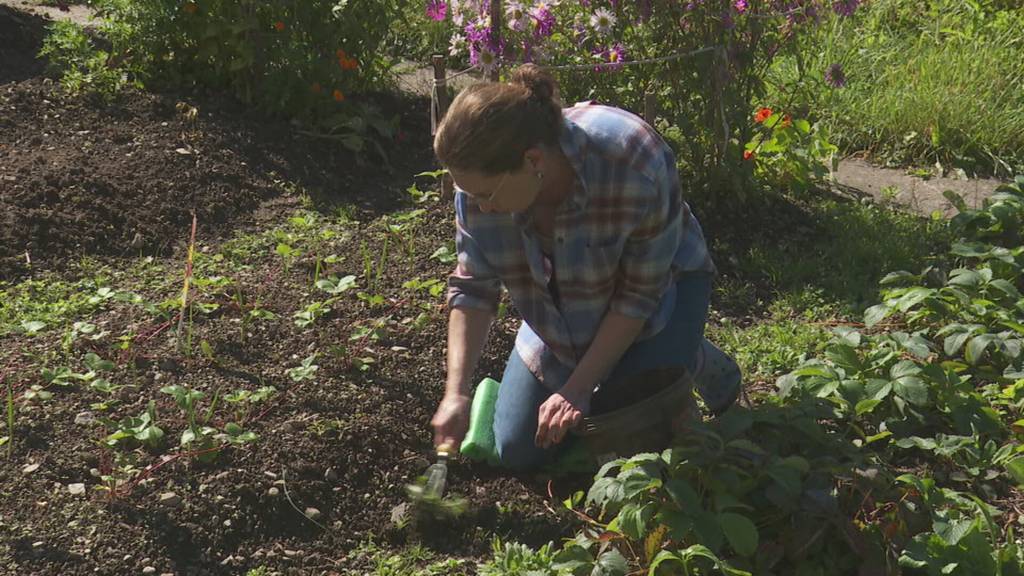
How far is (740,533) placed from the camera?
8.76ft

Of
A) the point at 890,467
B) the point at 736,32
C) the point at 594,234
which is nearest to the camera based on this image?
the point at 594,234

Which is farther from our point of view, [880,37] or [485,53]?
[880,37]

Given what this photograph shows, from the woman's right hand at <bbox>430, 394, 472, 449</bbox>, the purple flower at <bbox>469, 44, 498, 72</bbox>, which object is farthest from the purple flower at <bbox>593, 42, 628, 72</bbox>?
the woman's right hand at <bbox>430, 394, 472, 449</bbox>

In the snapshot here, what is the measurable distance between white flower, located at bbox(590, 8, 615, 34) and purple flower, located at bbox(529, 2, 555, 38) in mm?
158

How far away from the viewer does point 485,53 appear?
15.5 ft

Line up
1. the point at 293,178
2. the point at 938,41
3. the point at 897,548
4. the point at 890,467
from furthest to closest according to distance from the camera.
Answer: the point at 938,41 → the point at 293,178 → the point at 890,467 → the point at 897,548

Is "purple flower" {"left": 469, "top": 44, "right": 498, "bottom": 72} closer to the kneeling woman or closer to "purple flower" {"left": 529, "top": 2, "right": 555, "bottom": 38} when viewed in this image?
"purple flower" {"left": 529, "top": 2, "right": 555, "bottom": 38}

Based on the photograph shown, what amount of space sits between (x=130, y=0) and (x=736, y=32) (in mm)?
2610

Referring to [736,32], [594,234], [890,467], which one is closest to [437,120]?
[736,32]

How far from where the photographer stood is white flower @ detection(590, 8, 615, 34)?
466cm

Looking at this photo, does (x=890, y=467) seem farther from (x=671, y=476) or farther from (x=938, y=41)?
(x=938, y=41)

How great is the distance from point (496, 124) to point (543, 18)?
2.06 meters

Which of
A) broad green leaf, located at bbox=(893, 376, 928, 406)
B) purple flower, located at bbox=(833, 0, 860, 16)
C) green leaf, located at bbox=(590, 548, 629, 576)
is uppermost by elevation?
purple flower, located at bbox=(833, 0, 860, 16)

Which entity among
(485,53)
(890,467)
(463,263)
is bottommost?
(890,467)
